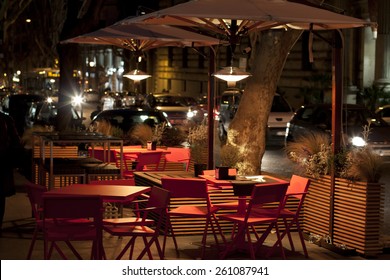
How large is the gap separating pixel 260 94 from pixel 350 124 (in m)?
9.31

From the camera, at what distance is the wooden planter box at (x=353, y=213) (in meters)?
11.1

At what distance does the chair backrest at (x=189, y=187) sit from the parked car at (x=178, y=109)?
65.1 ft

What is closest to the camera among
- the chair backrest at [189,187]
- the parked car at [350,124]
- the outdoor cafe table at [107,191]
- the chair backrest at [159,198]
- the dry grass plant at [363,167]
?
the chair backrest at [159,198]

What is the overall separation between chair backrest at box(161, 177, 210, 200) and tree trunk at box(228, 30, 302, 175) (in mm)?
4271

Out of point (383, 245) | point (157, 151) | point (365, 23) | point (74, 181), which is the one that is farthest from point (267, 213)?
point (157, 151)

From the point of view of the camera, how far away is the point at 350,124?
79.2ft

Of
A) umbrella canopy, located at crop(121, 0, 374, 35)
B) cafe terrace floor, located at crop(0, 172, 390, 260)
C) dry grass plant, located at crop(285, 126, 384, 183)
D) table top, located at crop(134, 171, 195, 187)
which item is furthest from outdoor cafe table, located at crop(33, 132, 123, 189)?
dry grass plant, located at crop(285, 126, 384, 183)

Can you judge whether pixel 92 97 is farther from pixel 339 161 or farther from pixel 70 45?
pixel 339 161

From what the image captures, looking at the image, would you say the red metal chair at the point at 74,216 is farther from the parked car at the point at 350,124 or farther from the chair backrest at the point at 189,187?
the parked car at the point at 350,124

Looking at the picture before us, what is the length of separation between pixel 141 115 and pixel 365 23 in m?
11.4

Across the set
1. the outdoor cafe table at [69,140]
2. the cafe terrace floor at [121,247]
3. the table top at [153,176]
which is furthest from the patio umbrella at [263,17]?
the table top at [153,176]

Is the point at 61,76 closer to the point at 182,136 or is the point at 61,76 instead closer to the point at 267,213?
the point at 182,136

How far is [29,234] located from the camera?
40.5 ft

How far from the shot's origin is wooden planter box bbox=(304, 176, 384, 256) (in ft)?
36.3
